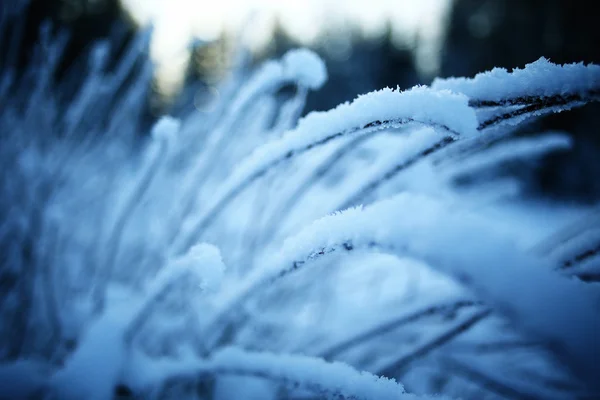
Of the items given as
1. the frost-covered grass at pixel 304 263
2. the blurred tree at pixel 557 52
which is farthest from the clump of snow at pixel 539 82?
the blurred tree at pixel 557 52

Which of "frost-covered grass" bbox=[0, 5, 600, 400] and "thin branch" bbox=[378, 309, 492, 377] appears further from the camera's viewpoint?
"thin branch" bbox=[378, 309, 492, 377]

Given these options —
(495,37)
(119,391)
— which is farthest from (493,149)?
(495,37)

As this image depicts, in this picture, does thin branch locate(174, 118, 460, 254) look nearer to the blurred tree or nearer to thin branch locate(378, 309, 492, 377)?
thin branch locate(378, 309, 492, 377)

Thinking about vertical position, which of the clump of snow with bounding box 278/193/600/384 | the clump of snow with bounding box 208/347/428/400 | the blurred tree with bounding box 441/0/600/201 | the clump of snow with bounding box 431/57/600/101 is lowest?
the clump of snow with bounding box 208/347/428/400

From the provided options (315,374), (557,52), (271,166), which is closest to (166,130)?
(271,166)

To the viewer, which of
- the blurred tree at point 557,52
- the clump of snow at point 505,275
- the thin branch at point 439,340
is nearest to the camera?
the clump of snow at point 505,275

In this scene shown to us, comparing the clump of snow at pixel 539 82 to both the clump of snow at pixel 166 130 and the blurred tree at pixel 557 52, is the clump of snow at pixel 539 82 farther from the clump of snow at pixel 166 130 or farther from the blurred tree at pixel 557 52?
the blurred tree at pixel 557 52

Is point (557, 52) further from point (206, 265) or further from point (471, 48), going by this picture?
point (206, 265)

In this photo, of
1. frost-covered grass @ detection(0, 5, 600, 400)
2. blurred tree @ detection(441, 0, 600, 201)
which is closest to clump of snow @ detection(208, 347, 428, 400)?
frost-covered grass @ detection(0, 5, 600, 400)
